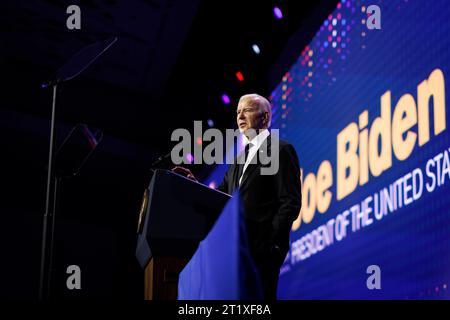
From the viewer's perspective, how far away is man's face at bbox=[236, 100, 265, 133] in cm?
211

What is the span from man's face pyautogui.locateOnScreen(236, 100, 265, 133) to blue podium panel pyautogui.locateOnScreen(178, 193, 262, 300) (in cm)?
71

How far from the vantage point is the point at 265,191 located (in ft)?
6.76

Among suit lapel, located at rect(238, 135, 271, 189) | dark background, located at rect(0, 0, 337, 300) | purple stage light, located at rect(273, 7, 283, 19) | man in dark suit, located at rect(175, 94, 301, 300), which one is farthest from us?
dark background, located at rect(0, 0, 337, 300)

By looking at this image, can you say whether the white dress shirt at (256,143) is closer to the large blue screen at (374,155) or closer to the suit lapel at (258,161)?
the suit lapel at (258,161)

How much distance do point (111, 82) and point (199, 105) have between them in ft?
3.34

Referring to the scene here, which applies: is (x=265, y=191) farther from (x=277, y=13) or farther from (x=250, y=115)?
Result: (x=277, y=13)

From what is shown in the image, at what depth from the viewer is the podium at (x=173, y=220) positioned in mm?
1907

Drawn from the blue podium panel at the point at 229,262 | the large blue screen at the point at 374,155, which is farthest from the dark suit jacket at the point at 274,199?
the large blue screen at the point at 374,155
